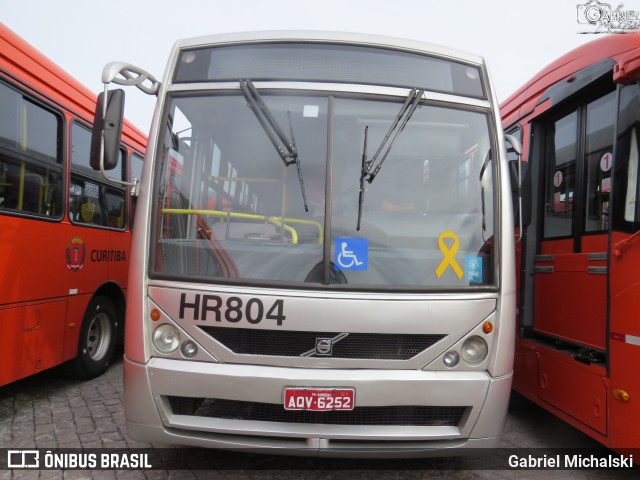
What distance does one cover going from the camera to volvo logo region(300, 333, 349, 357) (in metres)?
2.83

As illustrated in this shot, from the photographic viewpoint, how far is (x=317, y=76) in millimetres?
3215

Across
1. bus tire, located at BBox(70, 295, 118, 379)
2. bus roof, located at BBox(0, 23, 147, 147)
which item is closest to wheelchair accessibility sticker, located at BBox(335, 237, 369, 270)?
bus roof, located at BBox(0, 23, 147, 147)

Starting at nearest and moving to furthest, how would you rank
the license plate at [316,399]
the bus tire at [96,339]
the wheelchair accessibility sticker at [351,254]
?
the license plate at [316,399], the wheelchair accessibility sticker at [351,254], the bus tire at [96,339]

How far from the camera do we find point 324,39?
3344 mm

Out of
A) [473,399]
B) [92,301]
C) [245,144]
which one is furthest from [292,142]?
[92,301]

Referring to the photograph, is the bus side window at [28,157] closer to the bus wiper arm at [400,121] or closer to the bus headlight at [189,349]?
the bus headlight at [189,349]

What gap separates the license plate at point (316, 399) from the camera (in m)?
2.72

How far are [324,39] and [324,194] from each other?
1152 millimetres

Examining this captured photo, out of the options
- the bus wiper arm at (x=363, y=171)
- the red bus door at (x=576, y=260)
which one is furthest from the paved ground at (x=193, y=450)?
the bus wiper arm at (x=363, y=171)

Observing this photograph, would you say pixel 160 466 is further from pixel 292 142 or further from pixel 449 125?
pixel 449 125

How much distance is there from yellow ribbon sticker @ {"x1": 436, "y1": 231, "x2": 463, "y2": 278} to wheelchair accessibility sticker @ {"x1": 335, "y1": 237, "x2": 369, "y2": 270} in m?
0.48

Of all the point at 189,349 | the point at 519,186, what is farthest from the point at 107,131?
the point at 519,186

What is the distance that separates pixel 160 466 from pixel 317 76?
2.97m

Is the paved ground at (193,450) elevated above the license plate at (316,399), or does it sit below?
below
